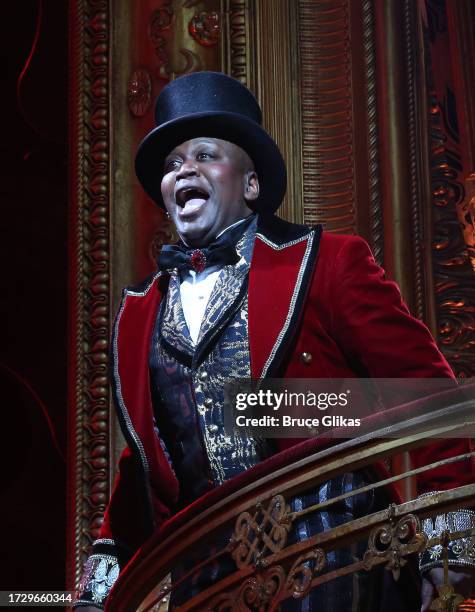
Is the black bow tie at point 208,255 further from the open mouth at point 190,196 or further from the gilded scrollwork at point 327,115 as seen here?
the gilded scrollwork at point 327,115

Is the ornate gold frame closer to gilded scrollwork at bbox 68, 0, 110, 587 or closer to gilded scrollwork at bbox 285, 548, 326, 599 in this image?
gilded scrollwork at bbox 68, 0, 110, 587

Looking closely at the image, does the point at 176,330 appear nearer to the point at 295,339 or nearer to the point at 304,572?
the point at 295,339

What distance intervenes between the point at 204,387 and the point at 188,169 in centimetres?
46

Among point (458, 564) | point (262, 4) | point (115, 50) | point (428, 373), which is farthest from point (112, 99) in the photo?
point (458, 564)

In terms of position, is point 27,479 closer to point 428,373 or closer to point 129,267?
point 129,267

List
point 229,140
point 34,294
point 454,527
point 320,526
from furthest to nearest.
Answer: point 34,294, point 229,140, point 320,526, point 454,527

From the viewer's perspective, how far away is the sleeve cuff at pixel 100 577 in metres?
3.23

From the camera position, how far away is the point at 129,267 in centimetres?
428

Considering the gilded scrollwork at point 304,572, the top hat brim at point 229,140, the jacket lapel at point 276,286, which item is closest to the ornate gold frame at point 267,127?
the top hat brim at point 229,140

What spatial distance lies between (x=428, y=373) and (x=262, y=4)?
1615mm

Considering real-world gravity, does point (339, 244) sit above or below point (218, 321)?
above

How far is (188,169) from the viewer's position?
3.40 m

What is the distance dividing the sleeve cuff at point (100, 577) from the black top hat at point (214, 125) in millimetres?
726

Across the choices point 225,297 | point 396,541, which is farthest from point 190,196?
point 396,541
